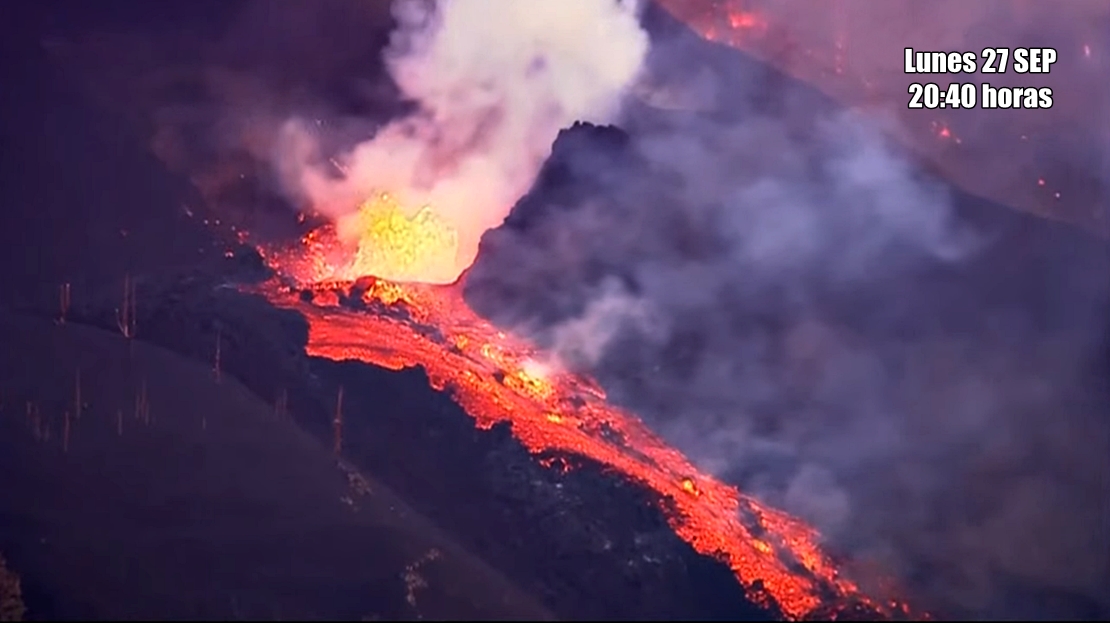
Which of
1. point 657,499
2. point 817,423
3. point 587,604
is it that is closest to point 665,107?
point 817,423

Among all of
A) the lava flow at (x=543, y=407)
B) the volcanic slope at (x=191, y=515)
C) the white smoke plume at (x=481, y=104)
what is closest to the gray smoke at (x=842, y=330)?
the lava flow at (x=543, y=407)

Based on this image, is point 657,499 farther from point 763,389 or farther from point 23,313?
point 23,313

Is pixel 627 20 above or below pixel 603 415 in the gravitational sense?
above

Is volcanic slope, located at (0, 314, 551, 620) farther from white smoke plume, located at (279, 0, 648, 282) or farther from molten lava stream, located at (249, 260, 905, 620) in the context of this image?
white smoke plume, located at (279, 0, 648, 282)

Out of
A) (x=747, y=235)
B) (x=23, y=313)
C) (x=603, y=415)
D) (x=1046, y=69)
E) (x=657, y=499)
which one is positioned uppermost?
(x=1046, y=69)

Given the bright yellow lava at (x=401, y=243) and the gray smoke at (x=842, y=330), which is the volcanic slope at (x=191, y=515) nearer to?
the gray smoke at (x=842, y=330)

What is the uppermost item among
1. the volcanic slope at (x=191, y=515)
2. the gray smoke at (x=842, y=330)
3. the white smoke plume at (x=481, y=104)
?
the white smoke plume at (x=481, y=104)
